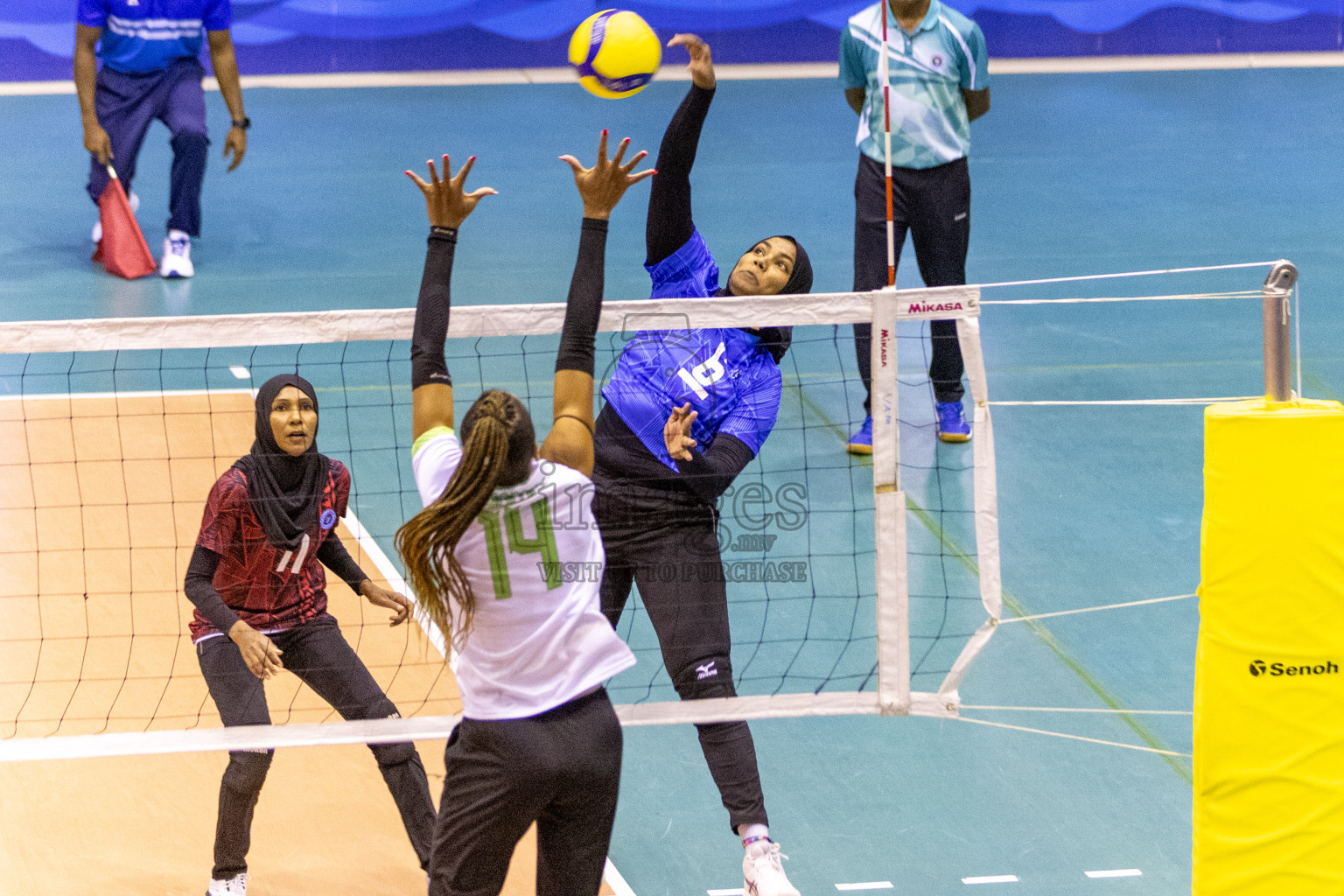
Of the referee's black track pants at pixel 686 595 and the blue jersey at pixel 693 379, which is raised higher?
the blue jersey at pixel 693 379

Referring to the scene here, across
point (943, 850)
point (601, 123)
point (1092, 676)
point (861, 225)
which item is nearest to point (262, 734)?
point (943, 850)

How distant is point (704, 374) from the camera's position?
457 cm

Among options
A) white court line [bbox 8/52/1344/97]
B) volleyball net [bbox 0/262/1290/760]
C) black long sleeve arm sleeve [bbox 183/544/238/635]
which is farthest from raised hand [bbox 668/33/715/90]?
white court line [bbox 8/52/1344/97]

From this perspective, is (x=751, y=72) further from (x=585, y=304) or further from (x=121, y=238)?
(x=585, y=304)

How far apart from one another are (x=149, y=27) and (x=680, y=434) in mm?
7709

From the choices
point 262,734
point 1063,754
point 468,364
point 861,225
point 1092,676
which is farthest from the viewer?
point 468,364

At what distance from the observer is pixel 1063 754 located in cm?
510

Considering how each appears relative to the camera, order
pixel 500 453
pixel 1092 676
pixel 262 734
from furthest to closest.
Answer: pixel 1092 676, pixel 262 734, pixel 500 453

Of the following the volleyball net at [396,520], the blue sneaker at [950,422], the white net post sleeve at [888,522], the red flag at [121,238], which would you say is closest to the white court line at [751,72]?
the red flag at [121,238]

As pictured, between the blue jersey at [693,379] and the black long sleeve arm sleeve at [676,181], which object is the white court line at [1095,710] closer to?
the blue jersey at [693,379]

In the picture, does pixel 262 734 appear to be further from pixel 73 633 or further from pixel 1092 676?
pixel 1092 676

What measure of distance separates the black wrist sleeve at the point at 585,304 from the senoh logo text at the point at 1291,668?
189cm

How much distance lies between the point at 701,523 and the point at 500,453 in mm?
1480

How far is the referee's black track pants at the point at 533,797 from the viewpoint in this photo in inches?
124
